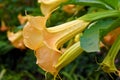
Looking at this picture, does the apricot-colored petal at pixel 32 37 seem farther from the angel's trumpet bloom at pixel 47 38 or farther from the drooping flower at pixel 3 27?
the drooping flower at pixel 3 27

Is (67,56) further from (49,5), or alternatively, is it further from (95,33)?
(49,5)

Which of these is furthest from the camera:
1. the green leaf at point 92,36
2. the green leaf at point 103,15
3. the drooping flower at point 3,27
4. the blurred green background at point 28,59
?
the drooping flower at point 3,27

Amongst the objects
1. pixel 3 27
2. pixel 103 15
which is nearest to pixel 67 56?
pixel 103 15

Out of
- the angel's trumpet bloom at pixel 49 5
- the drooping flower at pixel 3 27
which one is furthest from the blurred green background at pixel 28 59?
the angel's trumpet bloom at pixel 49 5

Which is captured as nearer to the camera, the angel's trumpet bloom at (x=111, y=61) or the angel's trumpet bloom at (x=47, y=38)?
the angel's trumpet bloom at (x=47, y=38)

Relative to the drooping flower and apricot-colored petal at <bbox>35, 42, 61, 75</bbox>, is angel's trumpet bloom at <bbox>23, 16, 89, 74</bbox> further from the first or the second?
the drooping flower

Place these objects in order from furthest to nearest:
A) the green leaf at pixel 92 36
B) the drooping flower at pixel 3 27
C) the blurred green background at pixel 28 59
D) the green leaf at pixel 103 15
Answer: the drooping flower at pixel 3 27 < the blurred green background at pixel 28 59 < the green leaf at pixel 103 15 < the green leaf at pixel 92 36
